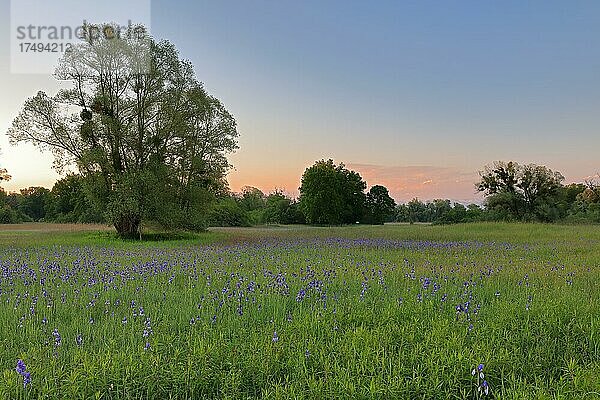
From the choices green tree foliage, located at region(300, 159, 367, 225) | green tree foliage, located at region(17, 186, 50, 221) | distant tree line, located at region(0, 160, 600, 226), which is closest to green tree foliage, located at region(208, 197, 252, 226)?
distant tree line, located at region(0, 160, 600, 226)

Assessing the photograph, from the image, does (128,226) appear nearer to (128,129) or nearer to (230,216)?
(128,129)

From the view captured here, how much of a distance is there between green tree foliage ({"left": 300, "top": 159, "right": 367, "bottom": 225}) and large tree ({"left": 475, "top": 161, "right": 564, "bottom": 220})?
79.7 feet

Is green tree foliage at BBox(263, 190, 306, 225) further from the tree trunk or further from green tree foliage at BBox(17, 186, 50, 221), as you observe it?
the tree trunk

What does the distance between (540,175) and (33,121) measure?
65.2 meters

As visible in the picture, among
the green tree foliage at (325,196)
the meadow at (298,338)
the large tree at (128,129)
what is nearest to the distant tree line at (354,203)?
the green tree foliage at (325,196)

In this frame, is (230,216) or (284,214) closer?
(230,216)

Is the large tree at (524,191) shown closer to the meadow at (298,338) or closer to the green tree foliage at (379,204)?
the green tree foliage at (379,204)

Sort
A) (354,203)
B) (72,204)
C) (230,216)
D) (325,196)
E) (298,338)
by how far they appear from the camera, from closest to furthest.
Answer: (298,338), (72,204), (230,216), (325,196), (354,203)

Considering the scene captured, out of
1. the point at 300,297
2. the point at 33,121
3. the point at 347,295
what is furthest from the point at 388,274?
the point at 33,121

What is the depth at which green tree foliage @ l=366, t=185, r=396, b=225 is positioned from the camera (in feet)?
277

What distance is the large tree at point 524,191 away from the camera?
205 feet

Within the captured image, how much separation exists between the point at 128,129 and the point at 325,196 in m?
49.7

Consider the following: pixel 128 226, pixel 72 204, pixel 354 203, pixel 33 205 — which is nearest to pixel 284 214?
pixel 354 203

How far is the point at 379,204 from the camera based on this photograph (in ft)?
284
